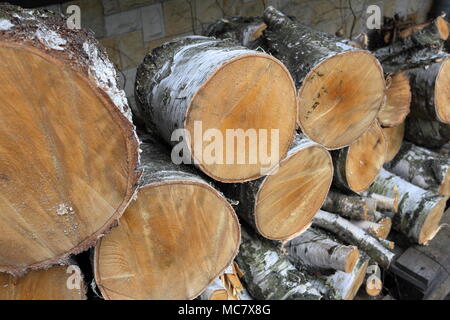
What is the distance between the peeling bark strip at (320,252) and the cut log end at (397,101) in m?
0.84

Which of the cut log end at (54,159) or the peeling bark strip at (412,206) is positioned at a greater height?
the cut log end at (54,159)

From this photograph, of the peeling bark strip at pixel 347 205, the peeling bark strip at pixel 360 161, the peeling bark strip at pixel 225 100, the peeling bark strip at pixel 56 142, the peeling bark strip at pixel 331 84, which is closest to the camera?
the peeling bark strip at pixel 56 142

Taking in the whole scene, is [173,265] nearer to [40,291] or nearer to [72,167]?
[40,291]

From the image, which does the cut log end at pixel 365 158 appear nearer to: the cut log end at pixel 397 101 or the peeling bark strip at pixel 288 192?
the cut log end at pixel 397 101

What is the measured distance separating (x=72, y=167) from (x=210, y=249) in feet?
2.16

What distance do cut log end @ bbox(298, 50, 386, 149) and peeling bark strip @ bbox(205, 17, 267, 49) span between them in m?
0.68

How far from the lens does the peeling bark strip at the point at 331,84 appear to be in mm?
1748

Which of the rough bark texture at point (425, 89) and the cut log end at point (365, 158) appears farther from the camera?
the rough bark texture at point (425, 89)

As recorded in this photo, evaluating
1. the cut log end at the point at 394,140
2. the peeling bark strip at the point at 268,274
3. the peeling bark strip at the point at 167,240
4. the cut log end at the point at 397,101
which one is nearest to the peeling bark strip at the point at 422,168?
the cut log end at the point at 394,140

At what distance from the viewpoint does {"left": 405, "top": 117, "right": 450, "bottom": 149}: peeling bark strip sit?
277cm

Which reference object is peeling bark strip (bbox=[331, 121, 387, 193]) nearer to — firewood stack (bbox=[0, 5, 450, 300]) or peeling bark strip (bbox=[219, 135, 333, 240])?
firewood stack (bbox=[0, 5, 450, 300])

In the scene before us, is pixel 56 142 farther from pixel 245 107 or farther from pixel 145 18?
pixel 145 18

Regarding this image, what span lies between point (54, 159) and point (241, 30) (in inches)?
68.1

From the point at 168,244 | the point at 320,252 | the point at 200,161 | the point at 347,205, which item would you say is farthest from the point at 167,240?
the point at 347,205
